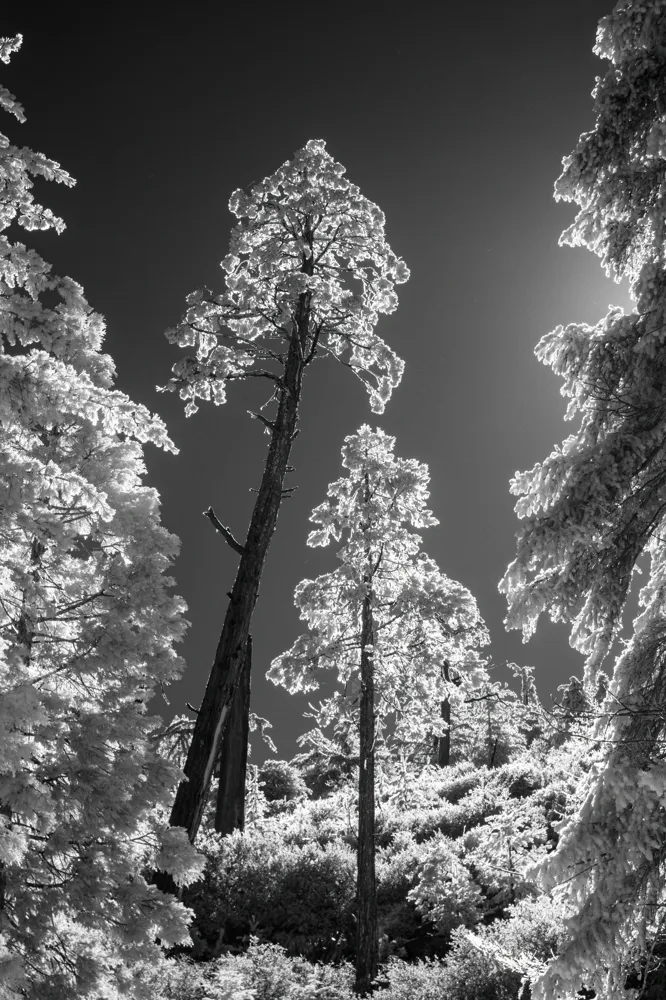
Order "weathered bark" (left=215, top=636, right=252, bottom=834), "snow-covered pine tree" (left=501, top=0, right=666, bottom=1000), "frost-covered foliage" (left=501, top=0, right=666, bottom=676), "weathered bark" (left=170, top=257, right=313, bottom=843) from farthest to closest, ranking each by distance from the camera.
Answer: "weathered bark" (left=215, top=636, right=252, bottom=834) → "weathered bark" (left=170, top=257, right=313, bottom=843) → "frost-covered foliage" (left=501, top=0, right=666, bottom=676) → "snow-covered pine tree" (left=501, top=0, right=666, bottom=1000)

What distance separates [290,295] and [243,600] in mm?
5464

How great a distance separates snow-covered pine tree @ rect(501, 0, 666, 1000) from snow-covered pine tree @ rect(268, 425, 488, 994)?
313 inches

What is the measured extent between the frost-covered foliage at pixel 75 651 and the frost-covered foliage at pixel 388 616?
7667mm

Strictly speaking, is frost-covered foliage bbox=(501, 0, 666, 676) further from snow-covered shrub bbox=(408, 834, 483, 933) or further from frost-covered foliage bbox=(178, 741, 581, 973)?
snow-covered shrub bbox=(408, 834, 483, 933)

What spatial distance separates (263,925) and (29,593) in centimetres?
1071

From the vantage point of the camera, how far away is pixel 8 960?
4.85 meters

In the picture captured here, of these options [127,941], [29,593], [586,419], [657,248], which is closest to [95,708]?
[29,593]

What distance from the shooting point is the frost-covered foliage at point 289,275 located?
1100cm

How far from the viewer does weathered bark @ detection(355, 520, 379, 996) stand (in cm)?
1091

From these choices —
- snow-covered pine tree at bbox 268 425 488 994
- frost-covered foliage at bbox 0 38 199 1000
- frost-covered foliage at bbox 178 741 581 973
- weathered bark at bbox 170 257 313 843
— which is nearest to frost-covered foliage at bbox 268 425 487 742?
snow-covered pine tree at bbox 268 425 488 994

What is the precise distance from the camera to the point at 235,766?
1850 cm

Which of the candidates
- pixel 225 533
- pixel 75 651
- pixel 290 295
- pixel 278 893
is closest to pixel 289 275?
pixel 290 295

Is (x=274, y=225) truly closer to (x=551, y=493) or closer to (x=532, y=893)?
(x=551, y=493)

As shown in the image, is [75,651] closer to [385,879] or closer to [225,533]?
[225,533]
